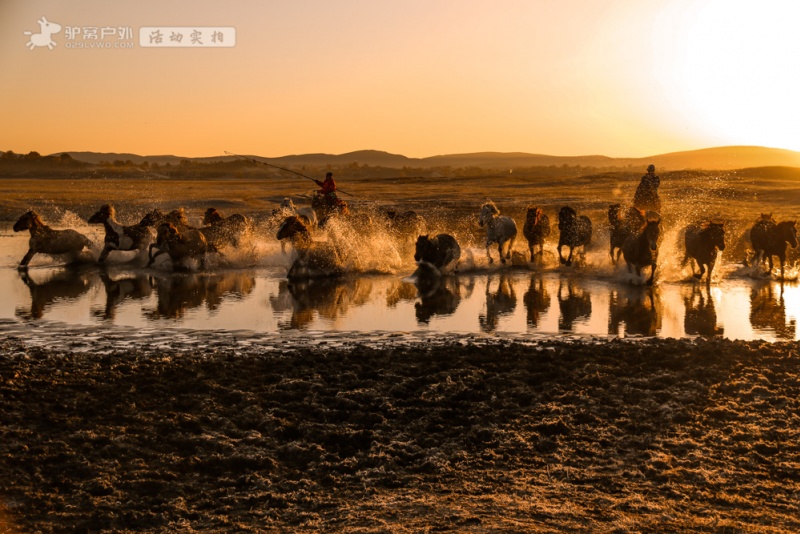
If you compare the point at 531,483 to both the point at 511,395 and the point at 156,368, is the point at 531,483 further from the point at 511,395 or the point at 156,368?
the point at 156,368

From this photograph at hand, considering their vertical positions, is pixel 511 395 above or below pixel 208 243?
below

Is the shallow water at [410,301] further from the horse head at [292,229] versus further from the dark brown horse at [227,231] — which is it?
the horse head at [292,229]

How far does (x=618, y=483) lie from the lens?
707 centimetres

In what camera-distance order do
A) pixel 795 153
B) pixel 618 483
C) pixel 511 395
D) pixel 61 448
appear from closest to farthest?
1. pixel 618 483
2. pixel 61 448
3. pixel 511 395
4. pixel 795 153

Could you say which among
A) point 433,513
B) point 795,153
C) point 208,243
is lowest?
point 433,513

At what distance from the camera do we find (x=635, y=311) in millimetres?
14977

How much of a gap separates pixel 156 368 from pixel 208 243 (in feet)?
36.9

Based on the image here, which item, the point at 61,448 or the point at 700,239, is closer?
the point at 61,448

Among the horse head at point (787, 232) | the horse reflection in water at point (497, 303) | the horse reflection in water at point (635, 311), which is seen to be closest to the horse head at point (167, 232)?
the horse reflection in water at point (497, 303)

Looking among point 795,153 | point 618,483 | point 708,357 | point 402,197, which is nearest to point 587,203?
point 402,197

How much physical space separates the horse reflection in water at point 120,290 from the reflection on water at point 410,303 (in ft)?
0.07

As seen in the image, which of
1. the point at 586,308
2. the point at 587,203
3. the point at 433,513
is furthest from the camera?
the point at 587,203

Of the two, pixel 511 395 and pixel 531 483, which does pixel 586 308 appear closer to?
pixel 511 395

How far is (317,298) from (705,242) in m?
8.02
